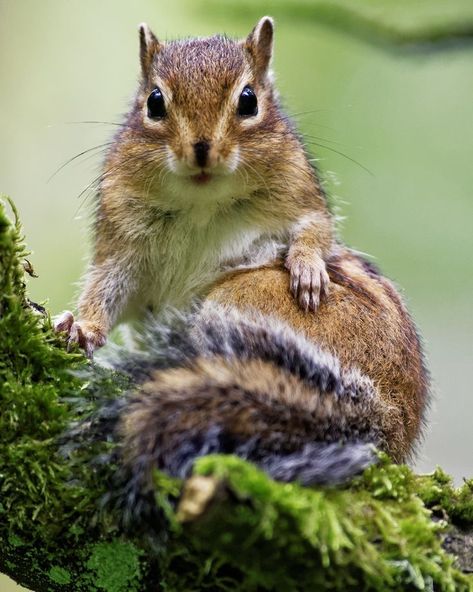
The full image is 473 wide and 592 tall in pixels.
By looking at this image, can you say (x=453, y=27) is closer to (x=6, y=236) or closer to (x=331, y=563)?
(x=6, y=236)

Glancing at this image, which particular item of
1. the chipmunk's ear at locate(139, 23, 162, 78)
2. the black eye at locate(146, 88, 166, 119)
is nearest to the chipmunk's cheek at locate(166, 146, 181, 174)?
the black eye at locate(146, 88, 166, 119)

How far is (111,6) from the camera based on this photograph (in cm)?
634

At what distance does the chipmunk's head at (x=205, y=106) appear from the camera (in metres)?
2.69

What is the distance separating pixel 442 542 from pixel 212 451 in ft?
2.02

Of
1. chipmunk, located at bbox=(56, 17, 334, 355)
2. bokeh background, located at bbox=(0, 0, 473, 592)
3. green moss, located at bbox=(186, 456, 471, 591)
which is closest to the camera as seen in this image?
green moss, located at bbox=(186, 456, 471, 591)

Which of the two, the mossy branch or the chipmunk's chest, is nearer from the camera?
the mossy branch

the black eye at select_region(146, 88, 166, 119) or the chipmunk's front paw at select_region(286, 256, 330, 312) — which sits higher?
the black eye at select_region(146, 88, 166, 119)

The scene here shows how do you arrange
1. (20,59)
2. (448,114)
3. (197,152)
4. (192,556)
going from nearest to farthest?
(192,556) < (197,152) < (448,114) < (20,59)

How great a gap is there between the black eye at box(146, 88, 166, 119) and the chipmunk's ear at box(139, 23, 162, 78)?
355mm

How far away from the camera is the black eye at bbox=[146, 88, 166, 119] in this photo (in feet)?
9.63

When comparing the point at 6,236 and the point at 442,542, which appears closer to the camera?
the point at 442,542

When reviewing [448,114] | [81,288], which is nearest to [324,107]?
[448,114]

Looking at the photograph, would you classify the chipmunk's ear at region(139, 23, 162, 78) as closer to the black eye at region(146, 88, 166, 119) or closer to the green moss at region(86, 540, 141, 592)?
the black eye at region(146, 88, 166, 119)

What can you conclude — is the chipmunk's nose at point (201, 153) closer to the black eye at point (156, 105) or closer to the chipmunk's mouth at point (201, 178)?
the chipmunk's mouth at point (201, 178)
